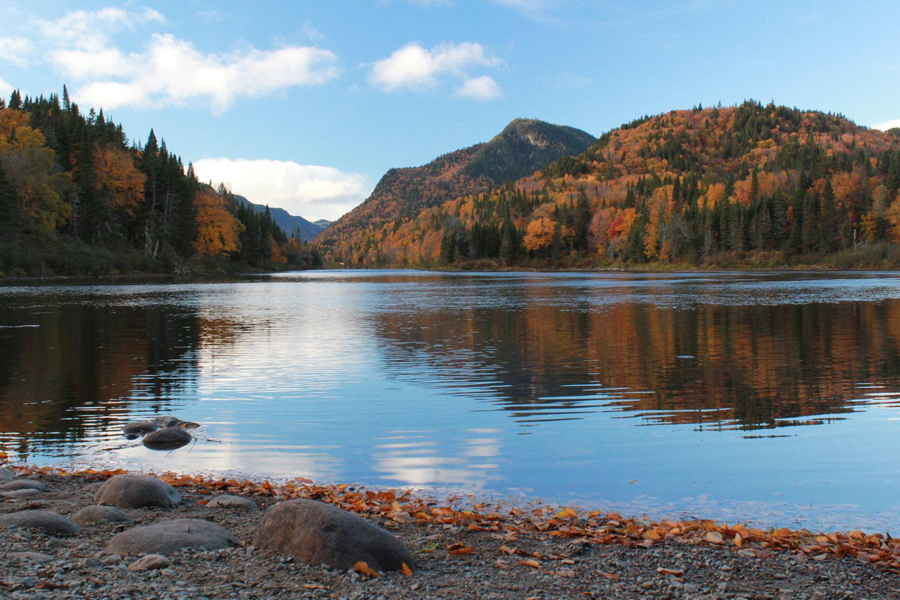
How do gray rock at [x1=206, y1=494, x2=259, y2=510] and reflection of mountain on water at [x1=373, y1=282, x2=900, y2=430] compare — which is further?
reflection of mountain on water at [x1=373, y1=282, x2=900, y2=430]

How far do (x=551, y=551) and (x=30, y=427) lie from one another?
425 inches

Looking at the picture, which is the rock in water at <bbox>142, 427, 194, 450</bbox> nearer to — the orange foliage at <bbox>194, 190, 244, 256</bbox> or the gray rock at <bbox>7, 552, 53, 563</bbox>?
the gray rock at <bbox>7, 552, 53, 563</bbox>

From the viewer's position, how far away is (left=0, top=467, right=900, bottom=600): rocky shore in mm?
5250

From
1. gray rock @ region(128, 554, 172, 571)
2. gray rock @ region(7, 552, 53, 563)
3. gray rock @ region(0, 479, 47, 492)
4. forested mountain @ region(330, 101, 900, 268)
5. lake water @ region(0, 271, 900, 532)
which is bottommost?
lake water @ region(0, 271, 900, 532)

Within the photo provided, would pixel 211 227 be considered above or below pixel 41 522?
above

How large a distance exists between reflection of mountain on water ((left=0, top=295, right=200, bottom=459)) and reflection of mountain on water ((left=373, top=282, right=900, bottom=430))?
6.90m

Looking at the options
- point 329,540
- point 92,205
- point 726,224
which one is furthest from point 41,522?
point 726,224

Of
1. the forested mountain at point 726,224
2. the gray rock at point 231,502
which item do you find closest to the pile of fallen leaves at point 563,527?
the gray rock at point 231,502

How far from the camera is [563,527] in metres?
7.12

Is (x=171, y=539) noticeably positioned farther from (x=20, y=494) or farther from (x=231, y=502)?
(x=20, y=494)

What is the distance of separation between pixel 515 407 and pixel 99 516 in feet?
28.2

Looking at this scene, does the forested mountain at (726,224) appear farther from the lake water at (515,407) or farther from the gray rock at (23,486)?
the gray rock at (23,486)

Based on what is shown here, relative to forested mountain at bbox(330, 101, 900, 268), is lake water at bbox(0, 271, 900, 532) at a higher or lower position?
lower

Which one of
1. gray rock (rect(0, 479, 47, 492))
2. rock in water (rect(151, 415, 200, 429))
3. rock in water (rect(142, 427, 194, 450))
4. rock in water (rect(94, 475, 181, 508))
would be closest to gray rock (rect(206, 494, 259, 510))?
rock in water (rect(94, 475, 181, 508))
